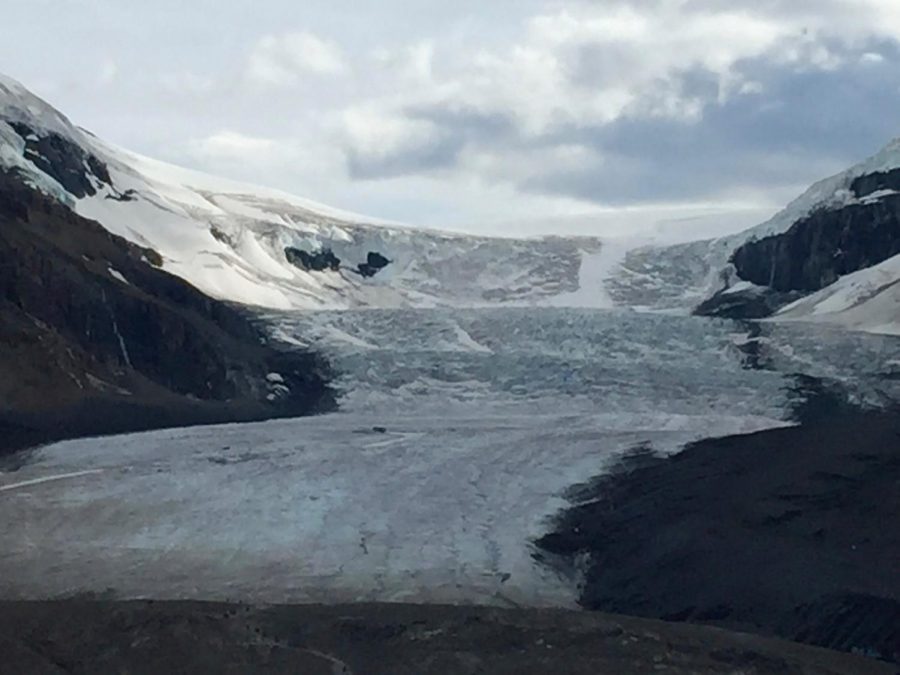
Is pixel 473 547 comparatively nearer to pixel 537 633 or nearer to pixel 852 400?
pixel 537 633

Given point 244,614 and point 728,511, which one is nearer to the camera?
point 244,614

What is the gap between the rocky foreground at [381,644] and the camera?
1330 cm

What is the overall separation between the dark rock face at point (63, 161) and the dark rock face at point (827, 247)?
3529cm

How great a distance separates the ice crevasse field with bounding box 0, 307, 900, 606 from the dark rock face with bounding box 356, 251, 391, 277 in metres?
39.2

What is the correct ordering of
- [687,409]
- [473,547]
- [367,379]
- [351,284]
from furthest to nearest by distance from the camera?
[351,284], [367,379], [687,409], [473,547]

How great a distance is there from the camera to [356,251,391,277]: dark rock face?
84125 mm

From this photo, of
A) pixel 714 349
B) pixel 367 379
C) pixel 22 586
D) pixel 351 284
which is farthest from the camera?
pixel 351 284

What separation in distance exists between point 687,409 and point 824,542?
1596 centimetres

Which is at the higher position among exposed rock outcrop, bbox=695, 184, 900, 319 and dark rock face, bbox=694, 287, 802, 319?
exposed rock outcrop, bbox=695, 184, 900, 319

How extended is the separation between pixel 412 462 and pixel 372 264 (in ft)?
199

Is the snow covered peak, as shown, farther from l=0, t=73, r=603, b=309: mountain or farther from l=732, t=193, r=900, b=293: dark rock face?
l=732, t=193, r=900, b=293: dark rock face

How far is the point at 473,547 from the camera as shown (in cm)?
1942

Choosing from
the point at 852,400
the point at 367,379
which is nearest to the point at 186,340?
the point at 367,379

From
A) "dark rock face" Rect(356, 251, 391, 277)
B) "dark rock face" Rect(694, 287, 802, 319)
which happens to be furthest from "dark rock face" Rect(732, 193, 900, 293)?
"dark rock face" Rect(356, 251, 391, 277)
